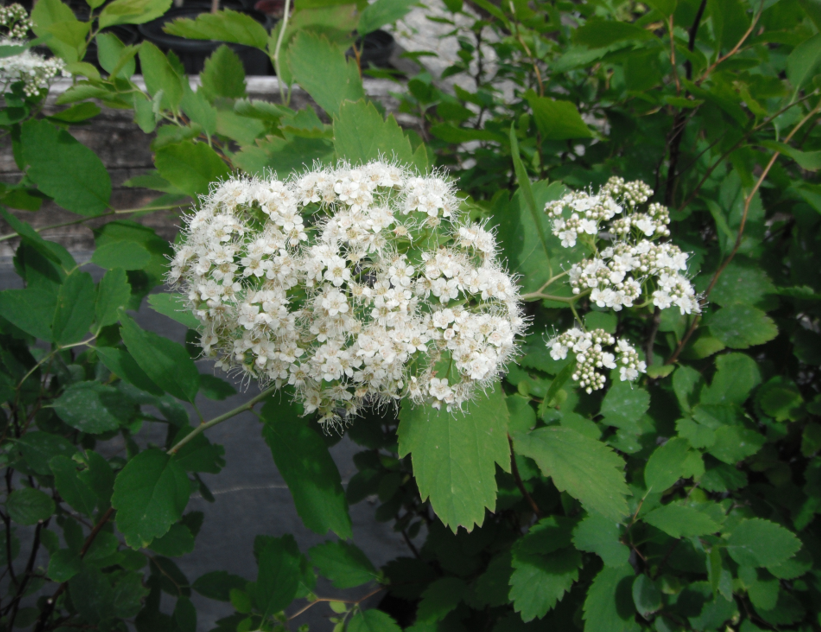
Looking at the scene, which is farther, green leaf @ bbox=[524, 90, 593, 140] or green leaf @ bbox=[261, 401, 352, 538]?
green leaf @ bbox=[524, 90, 593, 140]

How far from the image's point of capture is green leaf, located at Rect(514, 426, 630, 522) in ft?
2.37

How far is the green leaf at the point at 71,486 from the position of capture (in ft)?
2.65

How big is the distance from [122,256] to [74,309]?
0.35 feet

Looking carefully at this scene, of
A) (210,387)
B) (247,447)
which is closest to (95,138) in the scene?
(247,447)

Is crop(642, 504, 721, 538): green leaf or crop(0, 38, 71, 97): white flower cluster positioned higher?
crop(0, 38, 71, 97): white flower cluster

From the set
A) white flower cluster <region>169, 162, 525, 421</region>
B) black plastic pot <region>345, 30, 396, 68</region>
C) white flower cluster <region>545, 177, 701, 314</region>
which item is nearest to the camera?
white flower cluster <region>169, 162, 525, 421</region>

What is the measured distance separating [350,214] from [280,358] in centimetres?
19

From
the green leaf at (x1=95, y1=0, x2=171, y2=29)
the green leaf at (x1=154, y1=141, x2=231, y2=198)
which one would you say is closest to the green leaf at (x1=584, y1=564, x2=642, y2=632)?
the green leaf at (x1=154, y1=141, x2=231, y2=198)

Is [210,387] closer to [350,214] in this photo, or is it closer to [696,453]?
[350,214]

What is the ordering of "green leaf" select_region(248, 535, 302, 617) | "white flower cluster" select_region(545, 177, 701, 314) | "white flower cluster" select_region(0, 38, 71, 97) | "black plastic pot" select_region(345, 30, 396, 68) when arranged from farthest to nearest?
1. "black plastic pot" select_region(345, 30, 396, 68)
2. "white flower cluster" select_region(0, 38, 71, 97)
3. "green leaf" select_region(248, 535, 302, 617)
4. "white flower cluster" select_region(545, 177, 701, 314)

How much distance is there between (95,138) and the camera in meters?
2.51

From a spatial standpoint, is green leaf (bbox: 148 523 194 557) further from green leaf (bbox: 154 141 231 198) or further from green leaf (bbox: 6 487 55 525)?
green leaf (bbox: 154 141 231 198)

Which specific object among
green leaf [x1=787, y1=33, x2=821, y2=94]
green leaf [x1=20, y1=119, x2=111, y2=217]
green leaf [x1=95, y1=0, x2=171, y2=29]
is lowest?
green leaf [x1=20, y1=119, x2=111, y2=217]

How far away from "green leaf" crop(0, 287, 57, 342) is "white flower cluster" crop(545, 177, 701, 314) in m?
0.79
